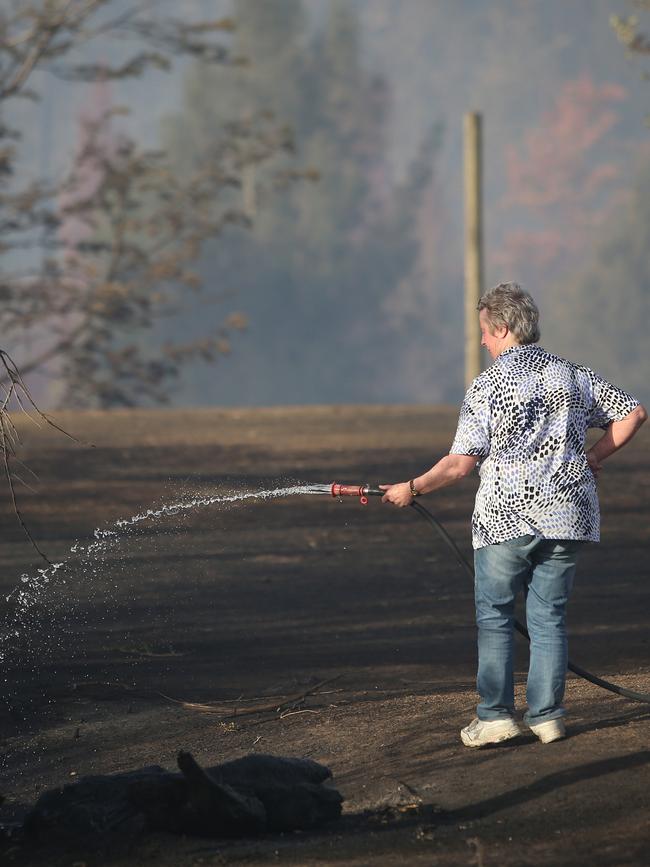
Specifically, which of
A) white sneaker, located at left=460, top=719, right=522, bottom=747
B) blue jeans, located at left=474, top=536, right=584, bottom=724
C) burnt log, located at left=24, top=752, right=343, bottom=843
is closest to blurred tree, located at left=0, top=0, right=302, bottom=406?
blue jeans, located at left=474, top=536, right=584, bottom=724

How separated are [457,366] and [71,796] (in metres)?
67.3

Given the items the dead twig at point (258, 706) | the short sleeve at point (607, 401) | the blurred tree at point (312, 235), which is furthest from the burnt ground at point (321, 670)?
the blurred tree at point (312, 235)

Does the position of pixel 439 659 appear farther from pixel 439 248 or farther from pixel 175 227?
pixel 439 248

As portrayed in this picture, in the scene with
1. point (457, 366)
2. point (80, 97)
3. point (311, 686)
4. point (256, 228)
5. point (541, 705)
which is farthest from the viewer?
point (80, 97)

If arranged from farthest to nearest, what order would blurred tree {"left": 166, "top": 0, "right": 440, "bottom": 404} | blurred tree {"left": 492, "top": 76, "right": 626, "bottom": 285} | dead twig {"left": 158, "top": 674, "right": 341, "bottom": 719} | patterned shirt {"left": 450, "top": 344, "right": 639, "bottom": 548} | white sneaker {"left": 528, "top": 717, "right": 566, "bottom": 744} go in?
blurred tree {"left": 492, "top": 76, "right": 626, "bottom": 285}, blurred tree {"left": 166, "top": 0, "right": 440, "bottom": 404}, dead twig {"left": 158, "top": 674, "right": 341, "bottom": 719}, white sneaker {"left": 528, "top": 717, "right": 566, "bottom": 744}, patterned shirt {"left": 450, "top": 344, "right": 639, "bottom": 548}

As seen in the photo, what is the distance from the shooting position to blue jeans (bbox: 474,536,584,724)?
641 cm

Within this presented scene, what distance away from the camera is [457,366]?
72.6 m

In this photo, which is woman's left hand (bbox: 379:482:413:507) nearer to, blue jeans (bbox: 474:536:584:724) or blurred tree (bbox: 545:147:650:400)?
blue jeans (bbox: 474:536:584:724)

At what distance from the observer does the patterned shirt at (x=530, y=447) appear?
6328 mm

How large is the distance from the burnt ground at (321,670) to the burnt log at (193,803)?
8 cm

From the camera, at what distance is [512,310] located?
6.41 meters

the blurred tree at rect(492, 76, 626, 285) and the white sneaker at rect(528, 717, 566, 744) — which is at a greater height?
the blurred tree at rect(492, 76, 626, 285)

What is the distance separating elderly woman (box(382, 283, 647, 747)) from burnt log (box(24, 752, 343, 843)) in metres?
1.00

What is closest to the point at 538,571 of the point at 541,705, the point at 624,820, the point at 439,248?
the point at 541,705
